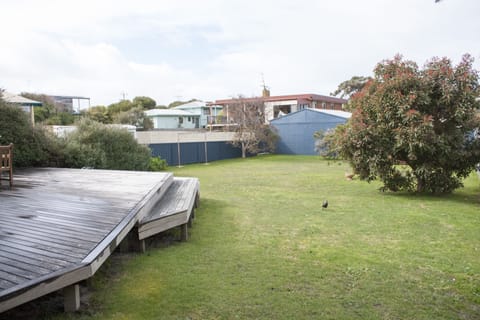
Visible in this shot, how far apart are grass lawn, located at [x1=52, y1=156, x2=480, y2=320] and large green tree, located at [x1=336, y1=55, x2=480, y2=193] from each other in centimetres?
177

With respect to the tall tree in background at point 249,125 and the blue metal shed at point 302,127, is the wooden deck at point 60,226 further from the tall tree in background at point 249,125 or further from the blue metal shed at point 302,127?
the blue metal shed at point 302,127

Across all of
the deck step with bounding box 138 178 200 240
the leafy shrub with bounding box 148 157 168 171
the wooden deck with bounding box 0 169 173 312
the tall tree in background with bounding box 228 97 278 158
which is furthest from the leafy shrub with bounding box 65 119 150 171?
the tall tree in background with bounding box 228 97 278 158

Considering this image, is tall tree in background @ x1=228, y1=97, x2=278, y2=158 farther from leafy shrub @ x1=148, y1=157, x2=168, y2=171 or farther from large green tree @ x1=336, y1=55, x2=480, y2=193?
large green tree @ x1=336, y1=55, x2=480, y2=193

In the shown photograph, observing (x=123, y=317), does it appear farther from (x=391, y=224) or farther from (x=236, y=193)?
(x=236, y=193)

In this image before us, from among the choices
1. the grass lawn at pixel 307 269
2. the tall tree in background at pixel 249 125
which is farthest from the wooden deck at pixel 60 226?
the tall tree in background at pixel 249 125

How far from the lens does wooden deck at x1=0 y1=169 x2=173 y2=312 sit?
3.06 m

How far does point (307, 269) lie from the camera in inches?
179

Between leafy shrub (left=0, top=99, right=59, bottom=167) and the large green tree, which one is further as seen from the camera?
leafy shrub (left=0, top=99, right=59, bottom=167)

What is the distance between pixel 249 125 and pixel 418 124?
17.8 metres

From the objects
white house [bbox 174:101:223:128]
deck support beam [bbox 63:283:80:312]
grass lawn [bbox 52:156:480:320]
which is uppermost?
white house [bbox 174:101:223:128]

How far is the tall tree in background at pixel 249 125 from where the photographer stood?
26.5 metres

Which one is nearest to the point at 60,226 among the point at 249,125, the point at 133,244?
the point at 133,244

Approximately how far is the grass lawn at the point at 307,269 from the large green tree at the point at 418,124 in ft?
5.81

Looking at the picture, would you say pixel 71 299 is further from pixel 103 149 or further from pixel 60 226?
pixel 103 149
